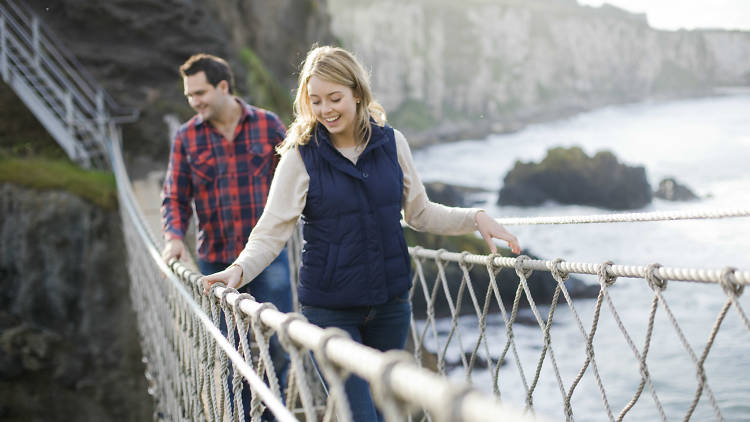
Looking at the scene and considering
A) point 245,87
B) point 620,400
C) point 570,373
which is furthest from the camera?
point 570,373

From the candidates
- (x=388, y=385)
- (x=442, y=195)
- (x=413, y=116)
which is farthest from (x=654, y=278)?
(x=413, y=116)

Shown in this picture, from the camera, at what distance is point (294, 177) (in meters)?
1.75

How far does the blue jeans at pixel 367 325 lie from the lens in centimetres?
172

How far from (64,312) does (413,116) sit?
46.5m

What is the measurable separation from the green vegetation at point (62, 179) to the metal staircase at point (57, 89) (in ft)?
1.64

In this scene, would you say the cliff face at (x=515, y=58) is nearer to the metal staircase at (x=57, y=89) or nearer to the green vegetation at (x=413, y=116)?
the green vegetation at (x=413, y=116)

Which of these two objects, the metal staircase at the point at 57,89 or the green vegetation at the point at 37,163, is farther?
the metal staircase at the point at 57,89

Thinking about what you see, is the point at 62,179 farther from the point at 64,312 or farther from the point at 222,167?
the point at 222,167

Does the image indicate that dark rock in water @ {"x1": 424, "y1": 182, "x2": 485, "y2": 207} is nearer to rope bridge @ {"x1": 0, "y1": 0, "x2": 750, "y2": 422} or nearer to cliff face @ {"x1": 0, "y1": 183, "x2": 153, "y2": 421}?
rope bridge @ {"x1": 0, "y1": 0, "x2": 750, "y2": 422}

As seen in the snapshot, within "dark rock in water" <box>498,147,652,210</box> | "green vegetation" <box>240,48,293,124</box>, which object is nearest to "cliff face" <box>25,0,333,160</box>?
"green vegetation" <box>240,48,293,124</box>

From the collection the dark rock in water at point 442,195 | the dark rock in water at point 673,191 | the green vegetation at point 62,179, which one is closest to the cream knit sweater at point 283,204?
the green vegetation at point 62,179

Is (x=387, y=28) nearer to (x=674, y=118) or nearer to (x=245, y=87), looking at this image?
(x=674, y=118)

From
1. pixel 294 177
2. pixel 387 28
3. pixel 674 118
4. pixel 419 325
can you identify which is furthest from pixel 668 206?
pixel 387 28

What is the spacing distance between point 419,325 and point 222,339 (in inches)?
287
